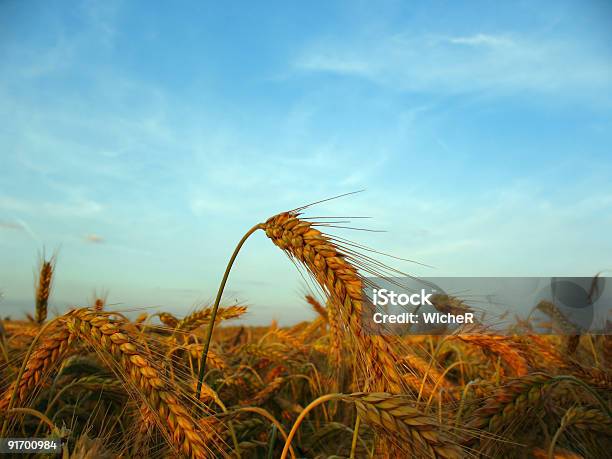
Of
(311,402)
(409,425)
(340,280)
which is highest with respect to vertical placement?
(340,280)

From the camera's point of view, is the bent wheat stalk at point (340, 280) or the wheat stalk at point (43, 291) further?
the wheat stalk at point (43, 291)

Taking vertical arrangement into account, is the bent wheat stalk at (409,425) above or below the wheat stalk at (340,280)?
below

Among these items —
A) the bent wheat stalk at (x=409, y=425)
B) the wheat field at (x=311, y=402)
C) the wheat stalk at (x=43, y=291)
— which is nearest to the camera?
the bent wheat stalk at (x=409, y=425)

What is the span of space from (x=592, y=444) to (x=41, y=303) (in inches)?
167

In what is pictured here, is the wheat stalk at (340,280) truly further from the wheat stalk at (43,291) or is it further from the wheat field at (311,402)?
the wheat stalk at (43,291)

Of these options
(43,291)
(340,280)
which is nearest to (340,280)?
(340,280)

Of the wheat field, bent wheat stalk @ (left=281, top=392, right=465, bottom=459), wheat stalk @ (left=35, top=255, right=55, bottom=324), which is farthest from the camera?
wheat stalk @ (left=35, top=255, right=55, bottom=324)

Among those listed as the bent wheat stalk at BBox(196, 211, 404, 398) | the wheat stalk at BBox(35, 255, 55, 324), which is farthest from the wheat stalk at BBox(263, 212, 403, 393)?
the wheat stalk at BBox(35, 255, 55, 324)

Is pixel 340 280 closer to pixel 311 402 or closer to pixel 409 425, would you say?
pixel 409 425

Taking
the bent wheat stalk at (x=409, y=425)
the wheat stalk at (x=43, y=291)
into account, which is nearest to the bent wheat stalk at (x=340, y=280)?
the bent wheat stalk at (x=409, y=425)

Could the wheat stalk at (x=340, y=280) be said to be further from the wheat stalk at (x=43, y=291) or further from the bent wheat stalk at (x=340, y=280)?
the wheat stalk at (x=43, y=291)

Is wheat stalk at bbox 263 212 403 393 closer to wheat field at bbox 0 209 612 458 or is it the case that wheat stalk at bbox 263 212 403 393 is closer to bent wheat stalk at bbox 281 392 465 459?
wheat field at bbox 0 209 612 458

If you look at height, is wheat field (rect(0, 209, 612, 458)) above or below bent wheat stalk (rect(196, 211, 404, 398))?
below

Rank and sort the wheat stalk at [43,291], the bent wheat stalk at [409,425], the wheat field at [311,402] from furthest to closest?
1. the wheat stalk at [43,291]
2. the wheat field at [311,402]
3. the bent wheat stalk at [409,425]
